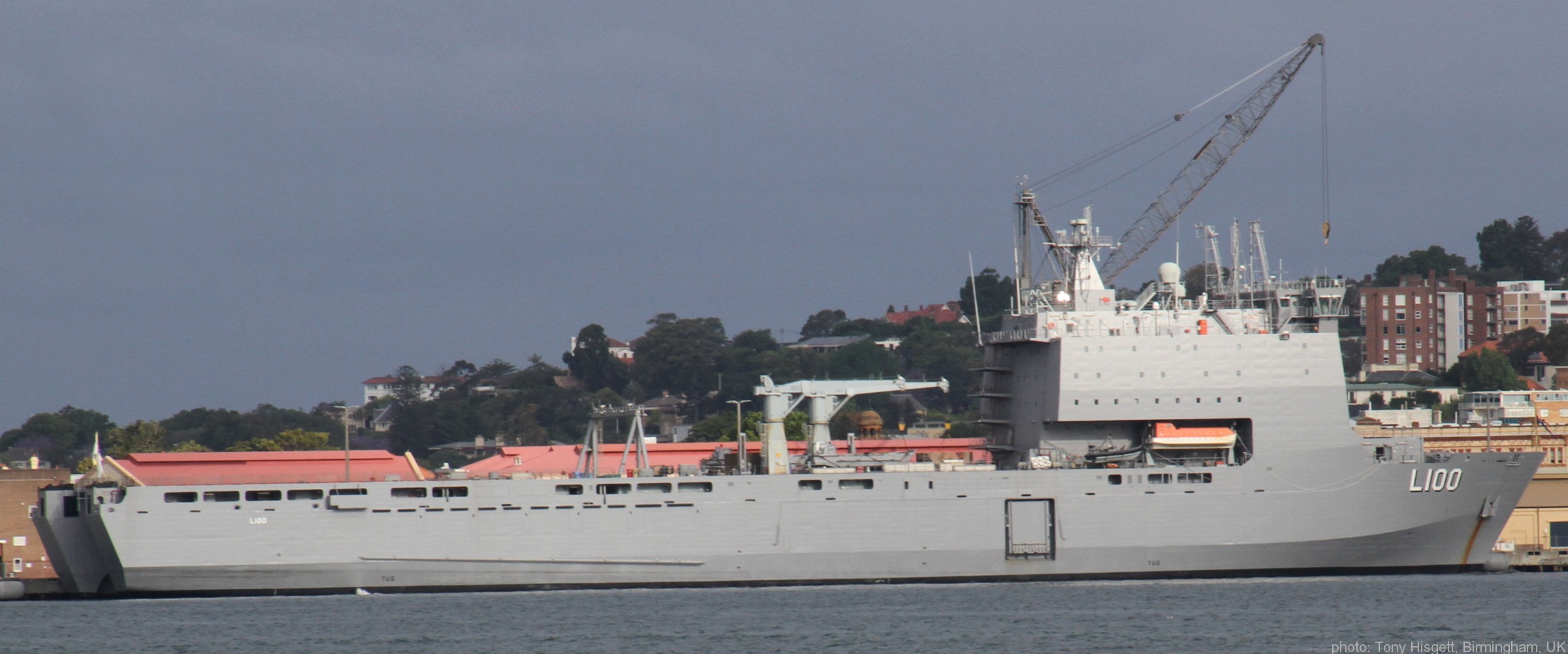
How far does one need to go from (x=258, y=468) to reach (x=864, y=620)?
1516 cm

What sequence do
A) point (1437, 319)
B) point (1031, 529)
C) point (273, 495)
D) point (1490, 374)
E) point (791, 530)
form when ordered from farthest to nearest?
point (1437, 319)
point (1490, 374)
point (1031, 529)
point (791, 530)
point (273, 495)

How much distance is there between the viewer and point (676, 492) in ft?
114

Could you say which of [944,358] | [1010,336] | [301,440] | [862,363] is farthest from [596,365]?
[1010,336]

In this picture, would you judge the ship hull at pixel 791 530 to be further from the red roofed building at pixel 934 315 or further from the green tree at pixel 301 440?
the red roofed building at pixel 934 315

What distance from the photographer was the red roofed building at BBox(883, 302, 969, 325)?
12175 centimetres

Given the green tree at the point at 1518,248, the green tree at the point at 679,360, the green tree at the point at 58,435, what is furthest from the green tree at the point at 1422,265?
the green tree at the point at 58,435

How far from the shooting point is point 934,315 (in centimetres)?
12475

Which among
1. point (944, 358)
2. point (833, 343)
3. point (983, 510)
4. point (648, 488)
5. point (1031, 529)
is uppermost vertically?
point (833, 343)

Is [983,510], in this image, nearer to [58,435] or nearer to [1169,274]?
[1169,274]

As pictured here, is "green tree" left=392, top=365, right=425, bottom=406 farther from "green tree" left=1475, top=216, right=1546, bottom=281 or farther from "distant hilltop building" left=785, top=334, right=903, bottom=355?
"green tree" left=1475, top=216, right=1546, bottom=281

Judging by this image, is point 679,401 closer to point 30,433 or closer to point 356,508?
point 30,433

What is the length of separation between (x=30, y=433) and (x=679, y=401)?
106ft

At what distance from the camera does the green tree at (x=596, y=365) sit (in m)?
106

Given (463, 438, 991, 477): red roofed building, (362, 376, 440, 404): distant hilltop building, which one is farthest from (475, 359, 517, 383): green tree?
(463, 438, 991, 477): red roofed building
